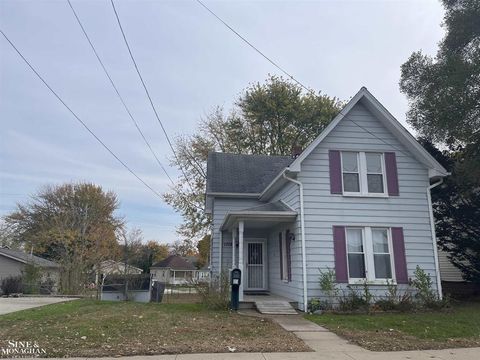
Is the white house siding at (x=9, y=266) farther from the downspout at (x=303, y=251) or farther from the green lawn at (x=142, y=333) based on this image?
the downspout at (x=303, y=251)

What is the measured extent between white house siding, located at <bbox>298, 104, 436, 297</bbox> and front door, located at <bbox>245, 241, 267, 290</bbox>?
4.40 meters

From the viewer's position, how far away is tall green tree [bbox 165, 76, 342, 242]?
93.5 ft

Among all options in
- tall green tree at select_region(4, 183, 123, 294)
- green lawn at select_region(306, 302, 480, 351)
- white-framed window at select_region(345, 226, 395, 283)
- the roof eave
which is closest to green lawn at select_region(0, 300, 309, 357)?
green lawn at select_region(306, 302, 480, 351)

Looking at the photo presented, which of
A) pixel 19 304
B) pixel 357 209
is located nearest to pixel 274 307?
pixel 357 209

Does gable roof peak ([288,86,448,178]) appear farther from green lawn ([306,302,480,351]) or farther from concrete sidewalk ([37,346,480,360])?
concrete sidewalk ([37,346,480,360])

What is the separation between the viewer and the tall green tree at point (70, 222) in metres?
26.0

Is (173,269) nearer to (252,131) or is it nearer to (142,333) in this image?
(252,131)

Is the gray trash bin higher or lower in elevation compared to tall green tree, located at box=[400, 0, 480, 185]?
lower

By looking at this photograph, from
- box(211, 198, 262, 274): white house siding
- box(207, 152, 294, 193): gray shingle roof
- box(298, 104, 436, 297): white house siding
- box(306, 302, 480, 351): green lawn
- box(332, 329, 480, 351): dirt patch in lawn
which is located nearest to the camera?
box(332, 329, 480, 351): dirt patch in lawn

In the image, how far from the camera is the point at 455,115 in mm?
11836

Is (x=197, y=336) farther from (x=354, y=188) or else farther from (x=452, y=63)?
(x=452, y=63)

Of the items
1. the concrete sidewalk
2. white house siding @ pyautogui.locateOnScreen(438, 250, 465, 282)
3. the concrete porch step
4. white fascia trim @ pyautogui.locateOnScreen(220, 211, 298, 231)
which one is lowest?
the concrete sidewalk

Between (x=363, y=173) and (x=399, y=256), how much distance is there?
286cm

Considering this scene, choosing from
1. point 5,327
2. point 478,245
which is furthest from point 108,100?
point 478,245
